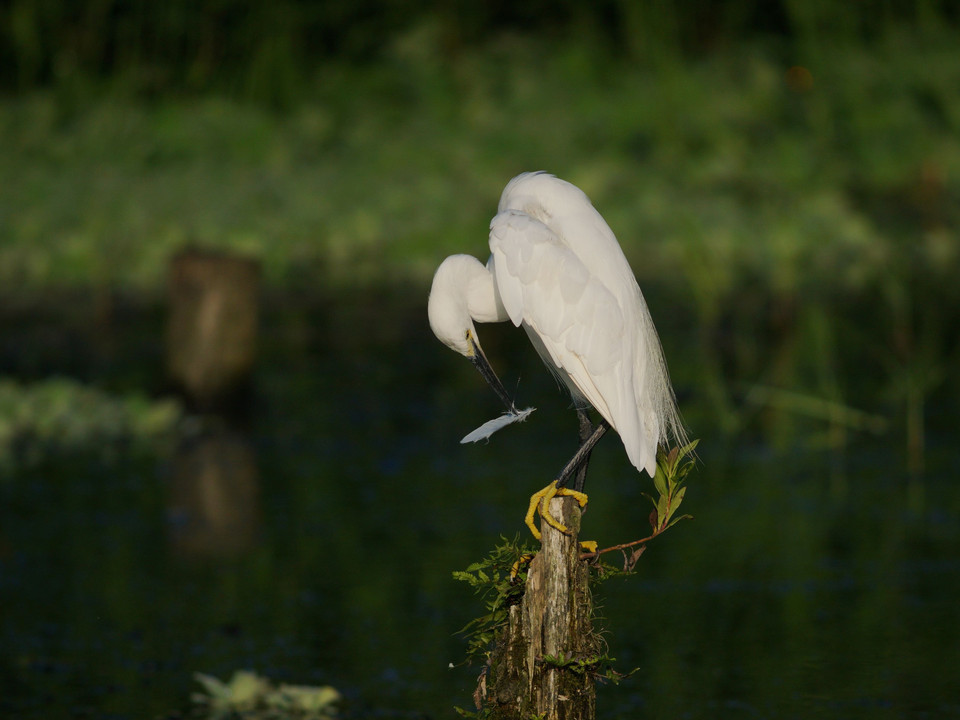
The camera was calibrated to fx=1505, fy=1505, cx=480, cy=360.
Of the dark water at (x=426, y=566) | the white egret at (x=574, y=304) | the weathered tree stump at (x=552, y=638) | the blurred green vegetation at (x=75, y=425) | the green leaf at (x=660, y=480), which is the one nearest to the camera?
the weathered tree stump at (x=552, y=638)

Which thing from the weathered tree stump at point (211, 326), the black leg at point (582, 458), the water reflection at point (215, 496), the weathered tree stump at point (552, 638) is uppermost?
the weathered tree stump at point (211, 326)

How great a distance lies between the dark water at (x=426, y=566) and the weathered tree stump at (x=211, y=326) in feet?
1.08

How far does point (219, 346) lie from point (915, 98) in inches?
366

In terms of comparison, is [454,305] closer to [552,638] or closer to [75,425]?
[552,638]

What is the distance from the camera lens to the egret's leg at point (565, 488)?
3.92 meters

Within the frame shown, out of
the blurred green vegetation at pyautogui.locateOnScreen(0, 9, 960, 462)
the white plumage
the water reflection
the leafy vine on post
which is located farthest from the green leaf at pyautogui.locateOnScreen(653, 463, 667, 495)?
the blurred green vegetation at pyautogui.locateOnScreen(0, 9, 960, 462)

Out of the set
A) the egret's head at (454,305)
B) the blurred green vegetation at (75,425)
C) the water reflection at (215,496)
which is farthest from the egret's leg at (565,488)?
the blurred green vegetation at (75,425)

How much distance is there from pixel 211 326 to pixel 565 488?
5.12 metres

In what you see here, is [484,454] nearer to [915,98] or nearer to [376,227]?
[376,227]

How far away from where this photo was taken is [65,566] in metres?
6.62

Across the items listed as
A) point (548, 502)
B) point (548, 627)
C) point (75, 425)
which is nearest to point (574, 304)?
point (548, 502)

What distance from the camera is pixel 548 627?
3.86 metres

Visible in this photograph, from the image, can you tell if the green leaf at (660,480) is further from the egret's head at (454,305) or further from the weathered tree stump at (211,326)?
the weathered tree stump at (211,326)

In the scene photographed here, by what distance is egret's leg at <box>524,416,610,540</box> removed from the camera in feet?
12.9
